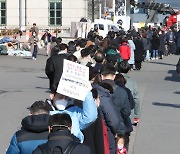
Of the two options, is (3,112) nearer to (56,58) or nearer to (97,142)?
(56,58)

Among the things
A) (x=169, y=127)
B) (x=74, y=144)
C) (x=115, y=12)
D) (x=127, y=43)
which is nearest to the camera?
(x=74, y=144)

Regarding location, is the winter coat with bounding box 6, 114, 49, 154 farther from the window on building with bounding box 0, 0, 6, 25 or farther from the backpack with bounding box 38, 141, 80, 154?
the window on building with bounding box 0, 0, 6, 25

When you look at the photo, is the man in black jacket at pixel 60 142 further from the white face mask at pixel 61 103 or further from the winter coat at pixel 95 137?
the winter coat at pixel 95 137

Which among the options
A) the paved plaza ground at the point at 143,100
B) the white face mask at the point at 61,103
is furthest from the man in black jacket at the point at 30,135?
the paved plaza ground at the point at 143,100

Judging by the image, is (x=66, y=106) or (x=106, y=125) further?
(x=106, y=125)

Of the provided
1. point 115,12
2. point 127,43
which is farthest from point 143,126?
point 115,12

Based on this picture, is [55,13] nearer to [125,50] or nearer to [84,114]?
[125,50]

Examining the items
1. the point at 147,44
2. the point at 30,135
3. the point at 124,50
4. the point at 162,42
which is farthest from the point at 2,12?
the point at 30,135

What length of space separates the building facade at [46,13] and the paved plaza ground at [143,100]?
20.7 metres

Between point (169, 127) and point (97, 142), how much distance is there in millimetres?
7173

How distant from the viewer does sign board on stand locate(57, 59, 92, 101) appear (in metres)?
6.51

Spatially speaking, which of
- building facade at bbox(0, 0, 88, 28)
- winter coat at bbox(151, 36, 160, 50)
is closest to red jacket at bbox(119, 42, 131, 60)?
winter coat at bbox(151, 36, 160, 50)

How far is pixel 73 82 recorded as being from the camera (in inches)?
259

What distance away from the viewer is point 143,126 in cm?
1420
